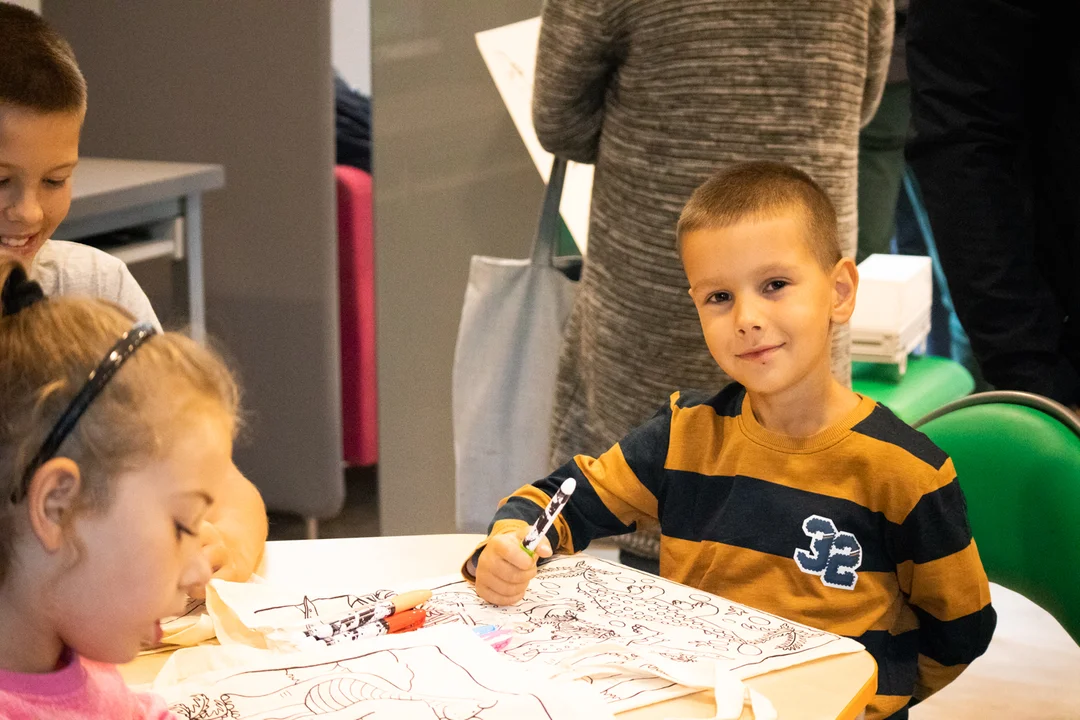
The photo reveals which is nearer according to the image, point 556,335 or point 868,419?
point 868,419

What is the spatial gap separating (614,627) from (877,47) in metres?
1.11

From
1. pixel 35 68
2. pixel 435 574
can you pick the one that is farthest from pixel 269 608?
pixel 35 68

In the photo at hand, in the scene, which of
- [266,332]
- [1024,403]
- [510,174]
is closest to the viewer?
[1024,403]

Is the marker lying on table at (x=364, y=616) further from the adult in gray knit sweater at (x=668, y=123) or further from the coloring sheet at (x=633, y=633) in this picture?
the adult in gray knit sweater at (x=668, y=123)

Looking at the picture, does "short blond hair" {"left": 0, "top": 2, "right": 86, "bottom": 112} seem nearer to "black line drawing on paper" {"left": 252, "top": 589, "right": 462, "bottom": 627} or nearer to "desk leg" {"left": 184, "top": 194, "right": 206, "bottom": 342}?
"black line drawing on paper" {"left": 252, "top": 589, "right": 462, "bottom": 627}

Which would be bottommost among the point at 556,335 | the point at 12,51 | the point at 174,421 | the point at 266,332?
the point at 266,332

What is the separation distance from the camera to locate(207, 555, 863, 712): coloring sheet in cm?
102

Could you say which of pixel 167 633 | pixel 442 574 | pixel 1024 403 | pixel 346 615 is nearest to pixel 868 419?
pixel 1024 403

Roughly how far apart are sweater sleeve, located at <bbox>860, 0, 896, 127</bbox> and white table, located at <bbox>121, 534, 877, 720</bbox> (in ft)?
3.28

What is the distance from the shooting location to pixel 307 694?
3.12ft

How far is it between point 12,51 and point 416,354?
167cm

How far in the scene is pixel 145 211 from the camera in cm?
274

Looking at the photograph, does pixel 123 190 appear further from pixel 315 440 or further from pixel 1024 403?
pixel 1024 403

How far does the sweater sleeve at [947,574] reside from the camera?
1279 millimetres
